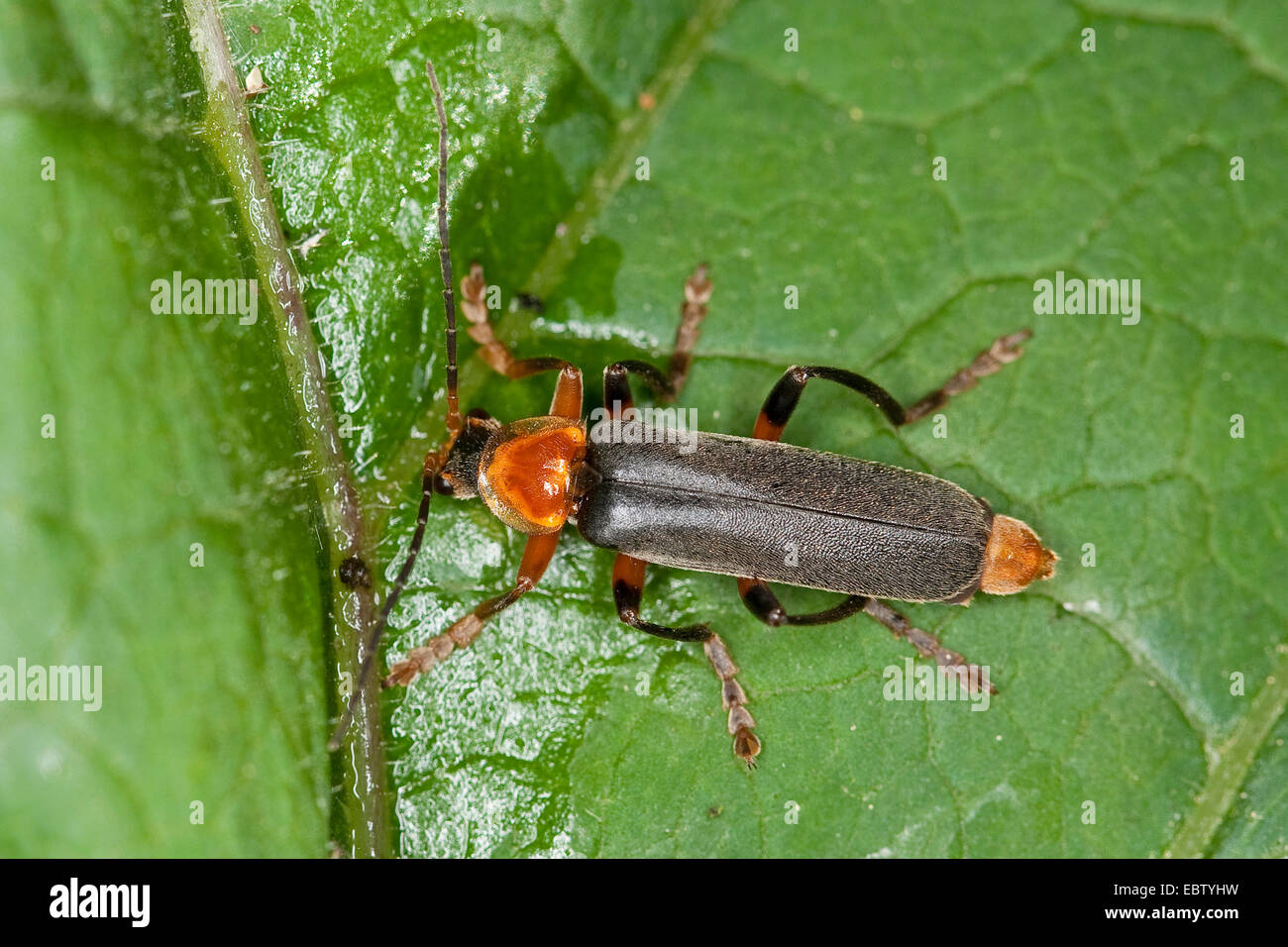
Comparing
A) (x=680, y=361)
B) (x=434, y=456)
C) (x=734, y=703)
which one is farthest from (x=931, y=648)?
(x=434, y=456)

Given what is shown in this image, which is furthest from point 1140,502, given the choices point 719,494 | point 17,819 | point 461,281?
point 17,819

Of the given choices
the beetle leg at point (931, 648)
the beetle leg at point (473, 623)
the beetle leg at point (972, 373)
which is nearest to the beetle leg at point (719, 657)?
the beetle leg at point (473, 623)

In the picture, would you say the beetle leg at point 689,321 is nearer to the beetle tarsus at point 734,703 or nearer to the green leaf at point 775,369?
the green leaf at point 775,369

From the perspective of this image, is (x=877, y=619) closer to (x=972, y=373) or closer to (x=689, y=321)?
(x=972, y=373)

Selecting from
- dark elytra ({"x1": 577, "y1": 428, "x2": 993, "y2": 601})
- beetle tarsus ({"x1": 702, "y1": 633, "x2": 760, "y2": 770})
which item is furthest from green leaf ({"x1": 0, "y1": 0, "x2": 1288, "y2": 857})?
dark elytra ({"x1": 577, "y1": 428, "x2": 993, "y2": 601})

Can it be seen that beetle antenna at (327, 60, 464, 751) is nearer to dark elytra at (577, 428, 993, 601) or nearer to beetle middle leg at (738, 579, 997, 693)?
dark elytra at (577, 428, 993, 601)
